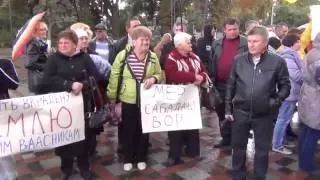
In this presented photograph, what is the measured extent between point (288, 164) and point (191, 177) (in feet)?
4.29

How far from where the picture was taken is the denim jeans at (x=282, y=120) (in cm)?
512

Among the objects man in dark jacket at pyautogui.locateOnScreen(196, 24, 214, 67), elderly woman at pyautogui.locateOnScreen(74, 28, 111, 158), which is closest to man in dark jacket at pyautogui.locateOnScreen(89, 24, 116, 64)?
elderly woman at pyautogui.locateOnScreen(74, 28, 111, 158)

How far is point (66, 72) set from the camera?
3.95 meters

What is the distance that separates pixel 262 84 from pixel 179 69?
1.15 m

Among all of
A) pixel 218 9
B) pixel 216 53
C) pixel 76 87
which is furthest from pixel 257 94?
pixel 218 9

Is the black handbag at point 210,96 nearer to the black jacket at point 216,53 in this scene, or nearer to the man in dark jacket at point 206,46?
the black jacket at point 216,53

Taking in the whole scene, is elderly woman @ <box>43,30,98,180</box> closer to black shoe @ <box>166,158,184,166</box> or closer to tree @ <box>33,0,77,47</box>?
black shoe @ <box>166,158,184,166</box>

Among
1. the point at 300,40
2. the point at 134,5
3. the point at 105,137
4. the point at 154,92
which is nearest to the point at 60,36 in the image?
the point at 154,92

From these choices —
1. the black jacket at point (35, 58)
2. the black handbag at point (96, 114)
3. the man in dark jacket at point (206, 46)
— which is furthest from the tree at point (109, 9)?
the black handbag at point (96, 114)

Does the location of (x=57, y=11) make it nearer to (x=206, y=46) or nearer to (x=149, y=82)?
(x=206, y=46)

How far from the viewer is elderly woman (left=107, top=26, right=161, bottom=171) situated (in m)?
4.30

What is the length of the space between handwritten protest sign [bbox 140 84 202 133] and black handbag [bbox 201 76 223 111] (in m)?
0.16

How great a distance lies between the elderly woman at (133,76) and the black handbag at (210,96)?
674 millimetres

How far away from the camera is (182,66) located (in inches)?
180
